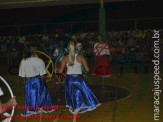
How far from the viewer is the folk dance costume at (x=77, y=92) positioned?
232 inches

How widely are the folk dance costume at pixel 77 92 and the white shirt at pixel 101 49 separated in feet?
11.5

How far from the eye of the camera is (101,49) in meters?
9.45

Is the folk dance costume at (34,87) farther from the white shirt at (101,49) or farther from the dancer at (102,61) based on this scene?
the dancer at (102,61)

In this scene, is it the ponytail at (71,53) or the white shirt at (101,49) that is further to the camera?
the white shirt at (101,49)

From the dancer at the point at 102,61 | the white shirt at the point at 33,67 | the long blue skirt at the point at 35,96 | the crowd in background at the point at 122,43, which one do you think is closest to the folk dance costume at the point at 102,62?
the dancer at the point at 102,61

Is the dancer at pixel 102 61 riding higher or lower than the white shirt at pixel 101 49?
lower

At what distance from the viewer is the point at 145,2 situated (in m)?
23.6

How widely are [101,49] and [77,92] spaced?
378 centimetres

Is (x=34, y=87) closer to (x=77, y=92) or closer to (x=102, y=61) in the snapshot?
(x=77, y=92)

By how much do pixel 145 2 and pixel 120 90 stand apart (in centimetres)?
1571

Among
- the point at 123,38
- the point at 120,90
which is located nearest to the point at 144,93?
the point at 120,90

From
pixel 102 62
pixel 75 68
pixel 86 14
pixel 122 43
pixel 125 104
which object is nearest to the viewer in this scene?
pixel 75 68

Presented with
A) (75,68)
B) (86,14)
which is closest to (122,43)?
(86,14)

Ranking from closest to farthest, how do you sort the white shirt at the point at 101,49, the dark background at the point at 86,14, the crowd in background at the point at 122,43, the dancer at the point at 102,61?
the white shirt at the point at 101,49, the dancer at the point at 102,61, the crowd in background at the point at 122,43, the dark background at the point at 86,14
